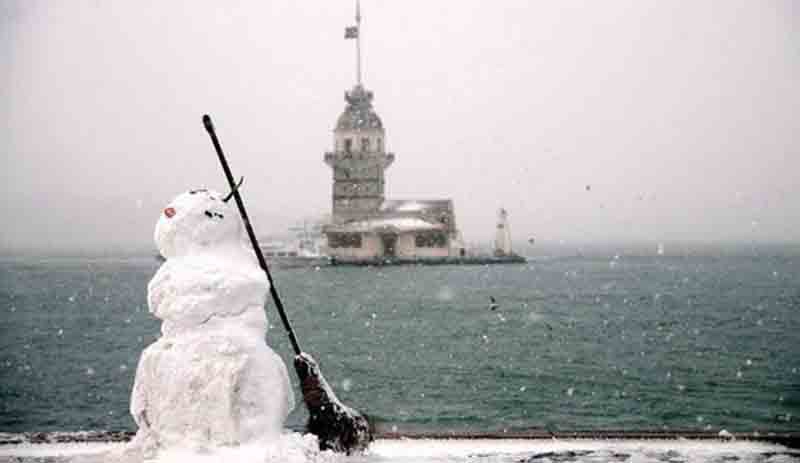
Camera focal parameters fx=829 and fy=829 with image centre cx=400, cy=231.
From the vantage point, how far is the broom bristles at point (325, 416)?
5.10m

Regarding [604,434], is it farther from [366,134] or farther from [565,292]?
[366,134]

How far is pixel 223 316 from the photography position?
16.4 ft

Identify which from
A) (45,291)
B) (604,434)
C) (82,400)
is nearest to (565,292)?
(45,291)

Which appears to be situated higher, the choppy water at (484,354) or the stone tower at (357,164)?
the stone tower at (357,164)

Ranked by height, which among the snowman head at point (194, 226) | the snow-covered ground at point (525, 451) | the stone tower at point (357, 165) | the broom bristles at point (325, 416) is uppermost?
the stone tower at point (357, 165)

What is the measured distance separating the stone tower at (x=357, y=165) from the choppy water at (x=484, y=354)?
18613 mm

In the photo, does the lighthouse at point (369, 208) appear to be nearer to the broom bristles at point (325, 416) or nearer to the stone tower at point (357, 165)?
the stone tower at point (357, 165)

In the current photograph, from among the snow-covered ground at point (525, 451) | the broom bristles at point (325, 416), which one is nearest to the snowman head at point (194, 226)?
the broom bristles at point (325, 416)

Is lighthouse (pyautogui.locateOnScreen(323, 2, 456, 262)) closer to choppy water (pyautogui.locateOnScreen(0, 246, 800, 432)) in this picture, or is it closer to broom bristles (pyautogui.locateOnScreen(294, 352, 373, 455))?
choppy water (pyautogui.locateOnScreen(0, 246, 800, 432))

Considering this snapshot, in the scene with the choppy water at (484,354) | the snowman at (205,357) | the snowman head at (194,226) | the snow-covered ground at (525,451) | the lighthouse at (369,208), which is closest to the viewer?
the snowman at (205,357)

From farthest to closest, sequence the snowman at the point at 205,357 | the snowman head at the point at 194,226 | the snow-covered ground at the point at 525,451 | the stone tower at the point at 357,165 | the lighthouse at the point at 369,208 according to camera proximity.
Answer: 1. the stone tower at the point at 357,165
2. the lighthouse at the point at 369,208
3. the snow-covered ground at the point at 525,451
4. the snowman head at the point at 194,226
5. the snowman at the point at 205,357

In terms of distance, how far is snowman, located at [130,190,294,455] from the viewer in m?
4.89

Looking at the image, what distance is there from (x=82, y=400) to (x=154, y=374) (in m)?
11.2

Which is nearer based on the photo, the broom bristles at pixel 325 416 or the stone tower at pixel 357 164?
the broom bristles at pixel 325 416
